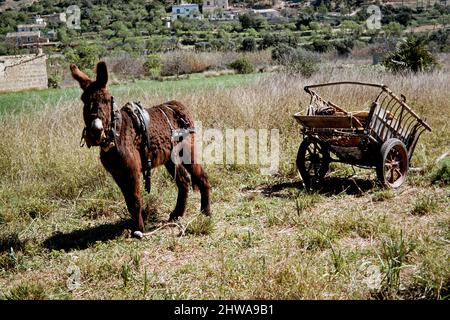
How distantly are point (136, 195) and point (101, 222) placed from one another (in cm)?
110

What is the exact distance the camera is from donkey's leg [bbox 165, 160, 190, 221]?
196 inches

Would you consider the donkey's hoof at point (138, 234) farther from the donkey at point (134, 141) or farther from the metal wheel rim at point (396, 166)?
the metal wheel rim at point (396, 166)

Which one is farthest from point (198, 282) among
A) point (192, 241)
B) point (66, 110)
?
point (66, 110)

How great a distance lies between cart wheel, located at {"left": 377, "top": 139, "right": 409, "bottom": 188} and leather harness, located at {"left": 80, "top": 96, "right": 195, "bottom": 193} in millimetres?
2316

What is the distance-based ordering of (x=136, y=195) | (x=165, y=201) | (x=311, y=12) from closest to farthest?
(x=136, y=195), (x=165, y=201), (x=311, y=12)

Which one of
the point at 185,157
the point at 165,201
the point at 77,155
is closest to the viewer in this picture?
the point at 185,157

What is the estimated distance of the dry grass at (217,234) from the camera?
11.4 ft

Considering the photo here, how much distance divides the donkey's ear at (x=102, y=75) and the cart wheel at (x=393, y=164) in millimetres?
3321

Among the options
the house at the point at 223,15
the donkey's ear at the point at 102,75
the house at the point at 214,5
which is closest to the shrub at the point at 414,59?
the donkey's ear at the point at 102,75

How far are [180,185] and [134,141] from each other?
0.82 metres

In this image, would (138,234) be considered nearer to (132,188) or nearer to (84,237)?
(132,188)

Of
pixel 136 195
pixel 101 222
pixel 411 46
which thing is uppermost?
pixel 411 46

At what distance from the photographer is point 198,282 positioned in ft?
12.0
